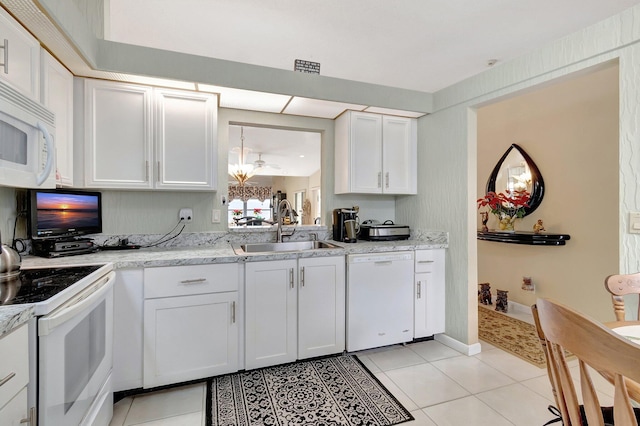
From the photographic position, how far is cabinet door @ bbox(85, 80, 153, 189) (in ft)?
6.89

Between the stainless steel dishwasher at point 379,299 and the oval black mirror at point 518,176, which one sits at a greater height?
the oval black mirror at point 518,176

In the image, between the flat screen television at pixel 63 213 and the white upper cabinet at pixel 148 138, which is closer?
the flat screen television at pixel 63 213

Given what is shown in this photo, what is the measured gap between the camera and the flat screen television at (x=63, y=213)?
1.87 m

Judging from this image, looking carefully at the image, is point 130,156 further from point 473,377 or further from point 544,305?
point 473,377

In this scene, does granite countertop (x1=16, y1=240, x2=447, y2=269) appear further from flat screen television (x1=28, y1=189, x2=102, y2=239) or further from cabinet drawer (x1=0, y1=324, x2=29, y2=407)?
cabinet drawer (x1=0, y1=324, x2=29, y2=407)

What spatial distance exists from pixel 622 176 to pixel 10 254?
3136 mm

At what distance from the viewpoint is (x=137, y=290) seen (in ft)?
6.29

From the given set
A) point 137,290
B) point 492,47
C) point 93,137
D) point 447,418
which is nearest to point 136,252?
point 137,290

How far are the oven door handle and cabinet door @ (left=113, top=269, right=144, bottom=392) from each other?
181 mm

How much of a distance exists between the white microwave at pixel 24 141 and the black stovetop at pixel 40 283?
16.2 inches

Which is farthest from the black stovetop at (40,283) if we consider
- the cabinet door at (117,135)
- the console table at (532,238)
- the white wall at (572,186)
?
the console table at (532,238)

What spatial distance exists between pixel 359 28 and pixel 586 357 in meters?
2.37

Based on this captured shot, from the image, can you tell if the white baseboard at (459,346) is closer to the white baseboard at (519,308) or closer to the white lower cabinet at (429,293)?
the white lower cabinet at (429,293)

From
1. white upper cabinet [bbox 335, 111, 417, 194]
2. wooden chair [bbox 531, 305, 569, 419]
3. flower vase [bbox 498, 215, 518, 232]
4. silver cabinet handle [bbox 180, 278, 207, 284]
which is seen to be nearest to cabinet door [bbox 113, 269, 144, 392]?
silver cabinet handle [bbox 180, 278, 207, 284]
